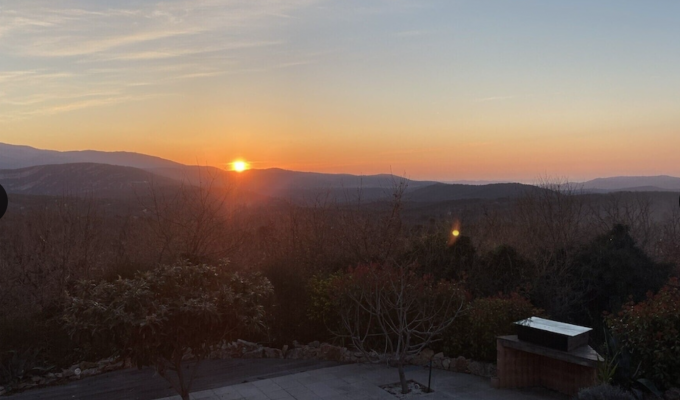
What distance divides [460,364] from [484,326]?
79cm

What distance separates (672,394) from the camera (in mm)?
6715

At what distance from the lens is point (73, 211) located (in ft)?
46.1

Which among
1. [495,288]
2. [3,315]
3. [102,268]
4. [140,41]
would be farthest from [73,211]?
[495,288]

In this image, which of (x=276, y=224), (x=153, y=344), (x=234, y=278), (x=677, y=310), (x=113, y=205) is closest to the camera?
(x=153, y=344)

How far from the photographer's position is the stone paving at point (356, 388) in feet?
25.3

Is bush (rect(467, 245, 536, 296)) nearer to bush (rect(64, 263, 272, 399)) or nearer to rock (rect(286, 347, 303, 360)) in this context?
rock (rect(286, 347, 303, 360))

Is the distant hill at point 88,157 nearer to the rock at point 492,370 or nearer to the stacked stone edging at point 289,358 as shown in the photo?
the stacked stone edging at point 289,358

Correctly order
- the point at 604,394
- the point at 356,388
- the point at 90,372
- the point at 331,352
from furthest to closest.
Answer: the point at 331,352 → the point at 90,372 → the point at 356,388 → the point at 604,394

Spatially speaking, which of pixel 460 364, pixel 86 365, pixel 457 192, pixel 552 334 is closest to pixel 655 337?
pixel 552 334

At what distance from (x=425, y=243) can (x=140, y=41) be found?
26.2ft

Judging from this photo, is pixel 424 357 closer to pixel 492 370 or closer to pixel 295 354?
pixel 492 370

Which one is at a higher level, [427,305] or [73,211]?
[73,211]

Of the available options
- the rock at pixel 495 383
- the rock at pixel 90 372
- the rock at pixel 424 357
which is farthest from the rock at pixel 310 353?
the rock at pixel 90 372

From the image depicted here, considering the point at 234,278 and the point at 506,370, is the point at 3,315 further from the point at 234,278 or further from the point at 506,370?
Answer: the point at 506,370
